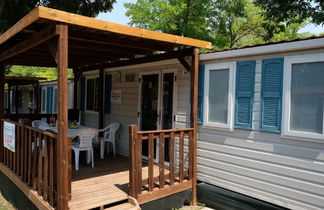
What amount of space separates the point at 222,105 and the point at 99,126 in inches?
143

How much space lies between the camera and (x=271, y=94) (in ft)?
10.5

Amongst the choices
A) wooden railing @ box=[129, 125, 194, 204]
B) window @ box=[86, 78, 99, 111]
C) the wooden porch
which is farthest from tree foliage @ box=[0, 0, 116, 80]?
wooden railing @ box=[129, 125, 194, 204]

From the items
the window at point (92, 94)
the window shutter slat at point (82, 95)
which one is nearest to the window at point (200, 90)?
the window at point (92, 94)

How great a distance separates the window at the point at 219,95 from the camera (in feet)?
12.0

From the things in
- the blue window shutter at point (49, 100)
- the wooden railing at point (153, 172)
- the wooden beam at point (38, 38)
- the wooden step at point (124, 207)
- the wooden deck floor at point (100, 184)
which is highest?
the wooden beam at point (38, 38)

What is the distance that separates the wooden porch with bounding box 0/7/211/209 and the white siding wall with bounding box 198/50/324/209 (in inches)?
12.9

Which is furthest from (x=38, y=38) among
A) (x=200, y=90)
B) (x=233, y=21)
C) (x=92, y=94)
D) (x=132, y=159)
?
(x=233, y=21)

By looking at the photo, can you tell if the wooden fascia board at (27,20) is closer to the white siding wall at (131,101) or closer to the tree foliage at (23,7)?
the white siding wall at (131,101)

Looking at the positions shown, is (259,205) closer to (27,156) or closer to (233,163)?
(233,163)

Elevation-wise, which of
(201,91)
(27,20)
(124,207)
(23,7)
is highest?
(23,7)

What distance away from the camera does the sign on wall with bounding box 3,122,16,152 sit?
386cm

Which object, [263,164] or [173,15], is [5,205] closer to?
[263,164]

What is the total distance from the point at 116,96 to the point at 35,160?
3.04 metres

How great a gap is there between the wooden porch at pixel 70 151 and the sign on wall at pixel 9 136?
11 cm
